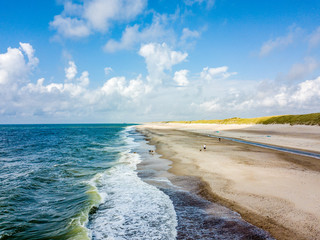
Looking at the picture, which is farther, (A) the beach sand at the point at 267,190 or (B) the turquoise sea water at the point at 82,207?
(B) the turquoise sea water at the point at 82,207

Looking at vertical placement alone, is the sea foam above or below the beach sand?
below

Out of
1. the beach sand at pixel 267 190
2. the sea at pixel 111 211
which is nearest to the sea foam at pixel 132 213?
the sea at pixel 111 211

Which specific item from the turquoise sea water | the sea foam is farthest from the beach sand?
the turquoise sea water

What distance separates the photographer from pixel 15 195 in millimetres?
10336

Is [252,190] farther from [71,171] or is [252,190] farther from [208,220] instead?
[71,171]

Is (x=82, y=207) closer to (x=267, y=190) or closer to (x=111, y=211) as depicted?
(x=111, y=211)

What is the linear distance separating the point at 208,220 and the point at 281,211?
9.53 feet

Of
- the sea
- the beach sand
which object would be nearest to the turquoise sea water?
the sea

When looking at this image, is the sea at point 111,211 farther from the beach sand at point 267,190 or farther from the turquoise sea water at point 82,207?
the beach sand at point 267,190

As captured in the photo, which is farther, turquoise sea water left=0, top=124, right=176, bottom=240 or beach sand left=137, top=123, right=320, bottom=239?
turquoise sea water left=0, top=124, right=176, bottom=240

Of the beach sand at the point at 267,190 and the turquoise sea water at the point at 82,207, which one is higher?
the beach sand at the point at 267,190

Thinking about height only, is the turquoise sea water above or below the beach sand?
below

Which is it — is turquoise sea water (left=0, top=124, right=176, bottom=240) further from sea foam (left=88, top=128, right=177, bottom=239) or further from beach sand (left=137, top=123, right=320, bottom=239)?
beach sand (left=137, top=123, right=320, bottom=239)

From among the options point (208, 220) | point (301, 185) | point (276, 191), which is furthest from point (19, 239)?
point (301, 185)
